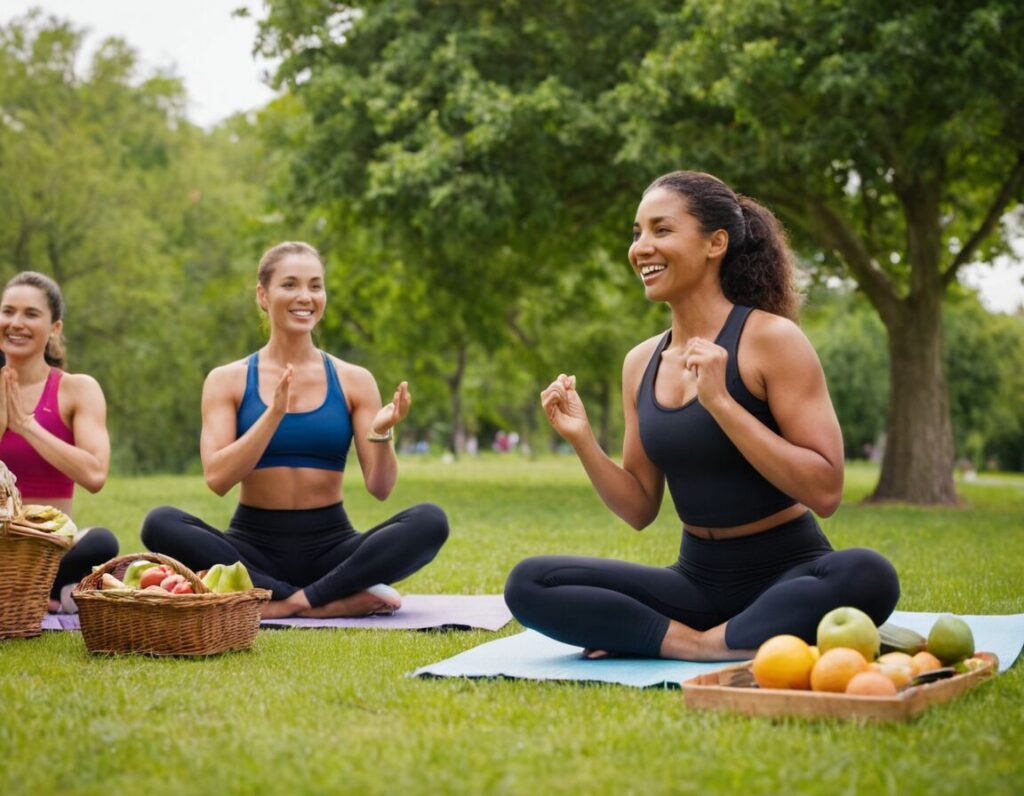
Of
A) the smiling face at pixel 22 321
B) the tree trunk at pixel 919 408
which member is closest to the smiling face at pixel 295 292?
the smiling face at pixel 22 321

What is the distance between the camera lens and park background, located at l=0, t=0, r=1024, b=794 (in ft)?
11.4

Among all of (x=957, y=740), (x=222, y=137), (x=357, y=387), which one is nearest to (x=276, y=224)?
(x=357, y=387)

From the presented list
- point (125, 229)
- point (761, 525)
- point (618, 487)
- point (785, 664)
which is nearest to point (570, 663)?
point (618, 487)

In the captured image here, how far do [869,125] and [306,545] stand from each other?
408 inches

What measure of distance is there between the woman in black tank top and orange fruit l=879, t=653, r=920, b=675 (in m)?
0.44

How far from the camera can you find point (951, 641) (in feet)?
14.3

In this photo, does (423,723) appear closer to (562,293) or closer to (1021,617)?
(1021,617)

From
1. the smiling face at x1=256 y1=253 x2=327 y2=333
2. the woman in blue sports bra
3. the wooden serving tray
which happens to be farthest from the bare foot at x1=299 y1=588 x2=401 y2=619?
the wooden serving tray

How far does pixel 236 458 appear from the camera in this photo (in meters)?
6.05

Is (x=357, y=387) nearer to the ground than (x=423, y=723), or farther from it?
farther from it

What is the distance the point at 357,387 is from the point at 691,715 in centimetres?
330

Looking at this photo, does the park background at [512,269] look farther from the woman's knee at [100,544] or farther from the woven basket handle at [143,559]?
the woman's knee at [100,544]

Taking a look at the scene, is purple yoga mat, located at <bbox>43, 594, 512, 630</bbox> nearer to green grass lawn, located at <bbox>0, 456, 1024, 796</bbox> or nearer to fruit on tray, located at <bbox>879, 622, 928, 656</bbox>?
green grass lawn, located at <bbox>0, 456, 1024, 796</bbox>

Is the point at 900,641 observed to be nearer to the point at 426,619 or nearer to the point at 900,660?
the point at 900,660
